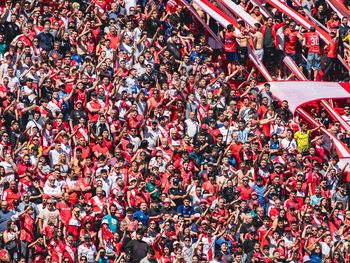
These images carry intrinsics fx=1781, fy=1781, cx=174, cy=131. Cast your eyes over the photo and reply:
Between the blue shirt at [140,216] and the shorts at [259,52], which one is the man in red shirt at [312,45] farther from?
the blue shirt at [140,216]

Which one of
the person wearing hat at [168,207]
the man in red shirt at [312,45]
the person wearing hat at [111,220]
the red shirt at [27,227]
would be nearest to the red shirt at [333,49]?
the man in red shirt at [312,45]

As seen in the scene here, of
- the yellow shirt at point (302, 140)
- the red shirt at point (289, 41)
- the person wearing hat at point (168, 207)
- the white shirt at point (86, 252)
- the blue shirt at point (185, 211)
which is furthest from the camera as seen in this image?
the red shirt at point (289, 41)

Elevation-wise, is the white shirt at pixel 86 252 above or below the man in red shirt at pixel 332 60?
below

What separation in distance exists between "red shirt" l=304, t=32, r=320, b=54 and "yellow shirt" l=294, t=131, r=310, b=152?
385 centimetres

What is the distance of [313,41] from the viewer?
44750 millimetres

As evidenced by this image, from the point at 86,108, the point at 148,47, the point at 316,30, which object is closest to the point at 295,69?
the point at 316,30

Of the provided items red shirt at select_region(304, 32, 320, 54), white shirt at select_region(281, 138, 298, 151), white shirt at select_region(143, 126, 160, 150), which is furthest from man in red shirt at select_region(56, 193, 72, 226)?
red shirt at select_region(304, 32, 320, 54)

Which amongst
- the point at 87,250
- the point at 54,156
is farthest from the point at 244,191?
the point at 87,250

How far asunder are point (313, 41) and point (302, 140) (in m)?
4.14

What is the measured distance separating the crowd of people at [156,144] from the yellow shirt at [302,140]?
0.9 inches

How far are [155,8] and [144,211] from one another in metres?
8.46

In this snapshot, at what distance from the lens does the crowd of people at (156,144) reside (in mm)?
36469

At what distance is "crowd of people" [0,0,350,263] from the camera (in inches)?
1436

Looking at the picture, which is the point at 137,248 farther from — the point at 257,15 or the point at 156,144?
the point at 257,15
